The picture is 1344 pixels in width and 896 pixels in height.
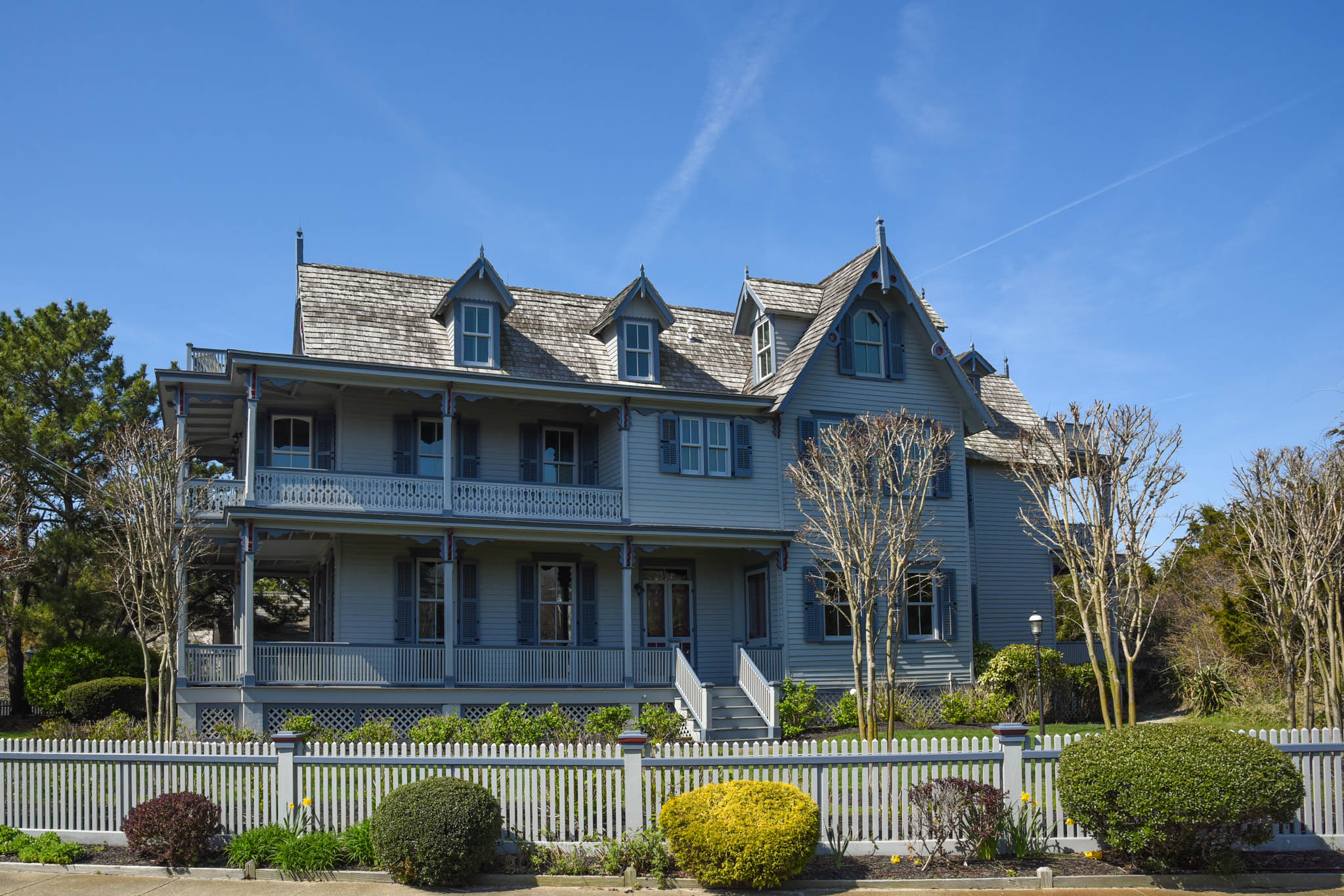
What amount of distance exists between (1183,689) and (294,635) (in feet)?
94.6

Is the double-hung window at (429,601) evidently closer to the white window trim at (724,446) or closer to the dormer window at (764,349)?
the white window trim at (724,446)

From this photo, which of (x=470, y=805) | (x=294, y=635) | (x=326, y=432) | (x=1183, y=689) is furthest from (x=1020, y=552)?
(x=294, y=635)

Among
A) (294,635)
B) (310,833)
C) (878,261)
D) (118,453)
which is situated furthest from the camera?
(294,635)

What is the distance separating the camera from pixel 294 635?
1620 inches

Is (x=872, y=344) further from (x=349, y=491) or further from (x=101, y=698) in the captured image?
(x=101, y=698)

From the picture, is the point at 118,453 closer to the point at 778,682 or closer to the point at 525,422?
the point at 525,422

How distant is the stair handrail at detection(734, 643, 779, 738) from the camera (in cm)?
2281

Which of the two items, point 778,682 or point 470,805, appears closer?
point 470,805

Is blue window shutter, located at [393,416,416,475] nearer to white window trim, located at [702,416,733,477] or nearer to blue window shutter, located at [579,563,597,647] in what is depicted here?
blue window shutter, located at [579,563,597,647]

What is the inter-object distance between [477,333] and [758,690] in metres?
9.46

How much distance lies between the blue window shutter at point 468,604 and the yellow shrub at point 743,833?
13.1 m

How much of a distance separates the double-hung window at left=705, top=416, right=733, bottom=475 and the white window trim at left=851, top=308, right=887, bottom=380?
3449mm

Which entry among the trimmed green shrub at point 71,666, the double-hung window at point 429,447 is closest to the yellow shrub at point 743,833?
the double-hung window at point 429,447

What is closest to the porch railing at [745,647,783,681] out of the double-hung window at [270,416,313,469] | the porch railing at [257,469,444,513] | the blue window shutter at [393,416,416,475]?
the porch railing at [257,469,444,513]
